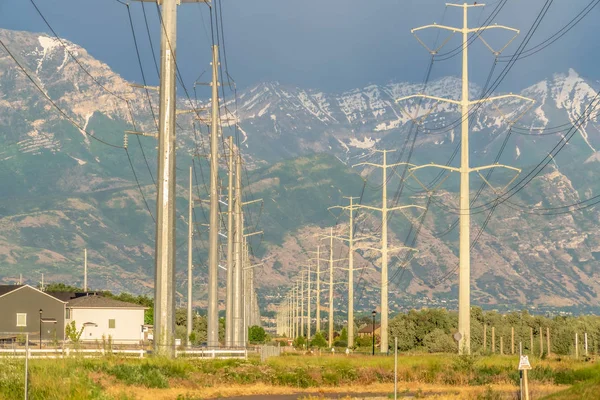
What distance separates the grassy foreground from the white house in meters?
55.8

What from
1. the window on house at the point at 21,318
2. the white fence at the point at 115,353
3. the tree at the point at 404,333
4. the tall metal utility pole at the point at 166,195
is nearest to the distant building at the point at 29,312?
the window on house at the point at 21,318

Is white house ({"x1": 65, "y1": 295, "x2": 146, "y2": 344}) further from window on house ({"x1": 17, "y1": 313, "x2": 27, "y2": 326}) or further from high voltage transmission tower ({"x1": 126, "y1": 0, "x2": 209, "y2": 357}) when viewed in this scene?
high voltage transmission tower ({"x1": 126, "y1": 0, "x2": 209, "y2": 357})

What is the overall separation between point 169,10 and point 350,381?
73.4 ft

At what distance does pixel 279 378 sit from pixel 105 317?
220 ft

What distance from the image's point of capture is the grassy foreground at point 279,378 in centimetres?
4016

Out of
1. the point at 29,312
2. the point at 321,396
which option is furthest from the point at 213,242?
the point at 29,312

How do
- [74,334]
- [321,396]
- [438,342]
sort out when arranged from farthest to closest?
[438,342] → [74,334] → [321,396]

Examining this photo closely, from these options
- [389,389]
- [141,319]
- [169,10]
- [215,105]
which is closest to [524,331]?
[141,319]

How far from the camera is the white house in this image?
396ft

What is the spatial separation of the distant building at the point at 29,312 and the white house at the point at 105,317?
6.23 ft

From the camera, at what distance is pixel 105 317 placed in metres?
122

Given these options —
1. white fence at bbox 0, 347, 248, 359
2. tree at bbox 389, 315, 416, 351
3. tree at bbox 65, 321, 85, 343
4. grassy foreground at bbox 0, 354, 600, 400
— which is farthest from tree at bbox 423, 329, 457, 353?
white fence at bbox 0, 347, 248, 359

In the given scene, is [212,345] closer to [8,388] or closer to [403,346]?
[8,388]

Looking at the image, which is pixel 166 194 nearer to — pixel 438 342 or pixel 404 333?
pixel 438 342
